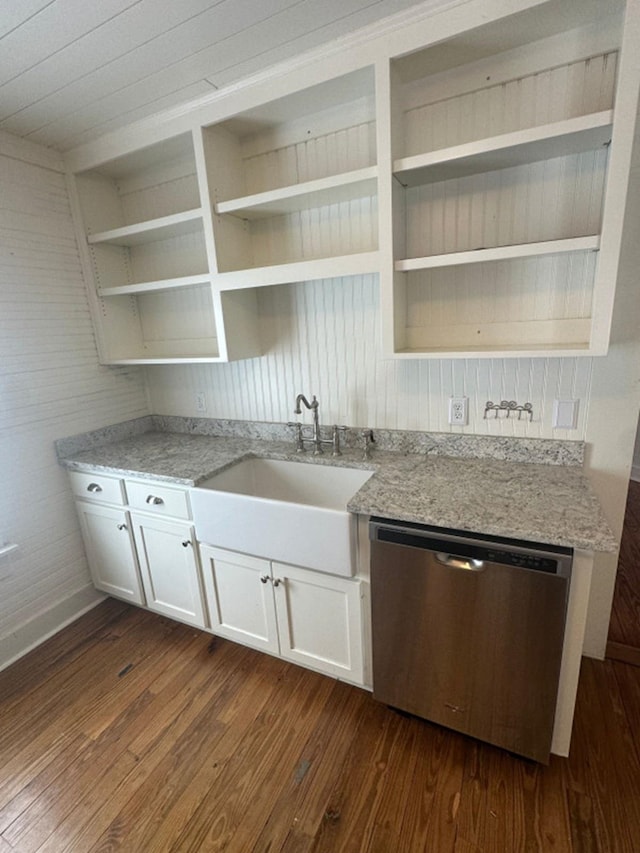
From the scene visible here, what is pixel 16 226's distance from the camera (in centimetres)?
193


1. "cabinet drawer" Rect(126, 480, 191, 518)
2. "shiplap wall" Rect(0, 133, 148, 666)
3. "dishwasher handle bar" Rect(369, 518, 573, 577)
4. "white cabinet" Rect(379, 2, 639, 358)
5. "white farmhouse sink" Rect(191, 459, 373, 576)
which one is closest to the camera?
"dishwasher handle bar" Rect(369, 518, 573, 577)

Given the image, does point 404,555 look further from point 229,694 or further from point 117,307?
point 117,307

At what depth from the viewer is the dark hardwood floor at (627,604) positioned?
1778 millimetres

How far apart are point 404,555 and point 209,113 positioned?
1974 mm

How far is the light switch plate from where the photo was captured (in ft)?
5.08

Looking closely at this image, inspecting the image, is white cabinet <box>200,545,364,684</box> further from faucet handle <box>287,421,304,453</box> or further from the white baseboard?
the white baseboard

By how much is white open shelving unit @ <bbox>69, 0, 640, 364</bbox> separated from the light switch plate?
237mm

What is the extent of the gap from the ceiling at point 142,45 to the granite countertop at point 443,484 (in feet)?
5.26

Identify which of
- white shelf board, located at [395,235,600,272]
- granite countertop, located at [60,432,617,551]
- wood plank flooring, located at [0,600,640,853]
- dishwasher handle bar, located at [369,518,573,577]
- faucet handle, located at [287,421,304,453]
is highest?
white shelf board, located at [395,235,600,272]

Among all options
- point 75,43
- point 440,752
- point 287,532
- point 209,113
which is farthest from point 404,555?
point 75,43

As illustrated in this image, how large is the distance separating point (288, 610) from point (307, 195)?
1753 millimetres

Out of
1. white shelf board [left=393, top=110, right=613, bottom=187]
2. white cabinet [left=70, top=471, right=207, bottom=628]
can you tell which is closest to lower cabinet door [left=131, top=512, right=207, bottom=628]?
white cabinet [left=70, top=471, right=207, bottom=628]

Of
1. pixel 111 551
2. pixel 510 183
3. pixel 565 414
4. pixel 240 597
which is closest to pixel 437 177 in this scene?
pixel 510 183

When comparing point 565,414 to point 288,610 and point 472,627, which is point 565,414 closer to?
point 472,627
